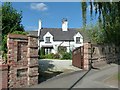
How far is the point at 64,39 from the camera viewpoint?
5591cm

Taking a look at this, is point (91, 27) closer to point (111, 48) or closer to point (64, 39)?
point (64, 39)

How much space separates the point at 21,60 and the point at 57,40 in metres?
43.9

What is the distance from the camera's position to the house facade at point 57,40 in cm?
5494

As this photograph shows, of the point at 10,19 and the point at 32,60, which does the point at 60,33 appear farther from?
the point at 32,60

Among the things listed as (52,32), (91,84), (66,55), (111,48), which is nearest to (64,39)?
(52,32)

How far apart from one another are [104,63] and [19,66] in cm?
1475

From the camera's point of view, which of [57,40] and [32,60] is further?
[57,40]

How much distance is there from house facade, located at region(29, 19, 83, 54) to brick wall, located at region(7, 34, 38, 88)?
1622 inches

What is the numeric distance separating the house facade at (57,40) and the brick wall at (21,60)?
41207 mm

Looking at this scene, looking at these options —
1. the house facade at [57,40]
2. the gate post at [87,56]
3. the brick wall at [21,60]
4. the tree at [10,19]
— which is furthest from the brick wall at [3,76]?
the house facade at [57,40]

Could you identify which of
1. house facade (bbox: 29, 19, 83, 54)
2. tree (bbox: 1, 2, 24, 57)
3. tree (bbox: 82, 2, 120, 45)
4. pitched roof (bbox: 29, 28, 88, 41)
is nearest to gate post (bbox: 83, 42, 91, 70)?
tree (bbox: 82, 2, 120, 45)

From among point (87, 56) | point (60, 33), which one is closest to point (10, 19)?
point (87, 56)

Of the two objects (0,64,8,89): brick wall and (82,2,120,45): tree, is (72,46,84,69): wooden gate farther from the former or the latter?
(0,64,8,89): brick wall

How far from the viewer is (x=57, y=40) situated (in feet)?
184
